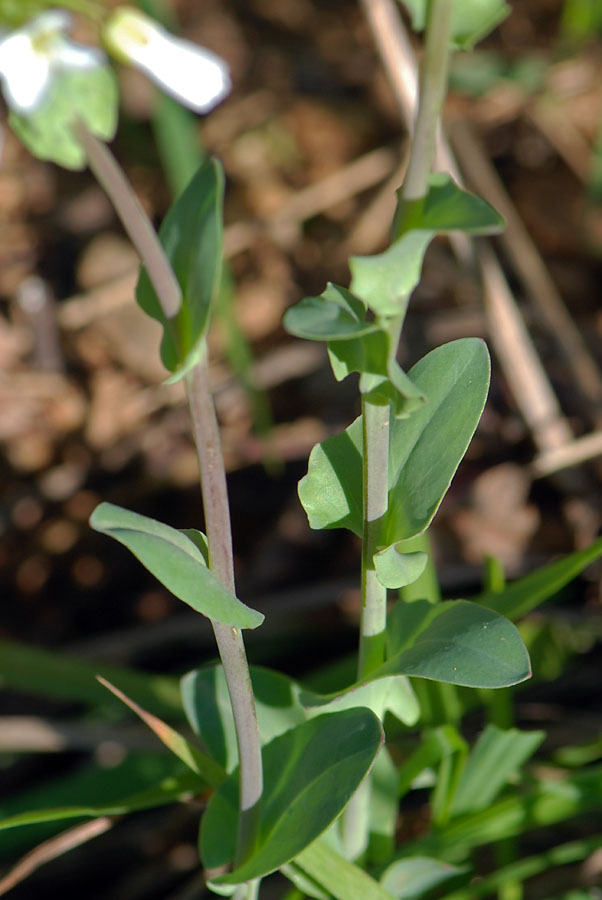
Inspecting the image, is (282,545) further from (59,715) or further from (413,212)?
(413,212)

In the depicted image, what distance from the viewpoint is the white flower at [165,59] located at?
644mm

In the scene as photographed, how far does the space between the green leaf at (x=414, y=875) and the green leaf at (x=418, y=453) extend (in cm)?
35

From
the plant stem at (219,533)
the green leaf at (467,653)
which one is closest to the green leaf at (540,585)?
the green leaf at (467,653)

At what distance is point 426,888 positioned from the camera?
91 cm

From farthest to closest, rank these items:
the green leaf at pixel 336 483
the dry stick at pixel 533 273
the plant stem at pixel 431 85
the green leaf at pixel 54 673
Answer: the dry stick at pixel 533 273 < the green leaf at pixel 54 673 < the green leaf at pixel 336 483 < the plant stem at pixel 431 85

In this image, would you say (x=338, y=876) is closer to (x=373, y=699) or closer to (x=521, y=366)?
(x=373, y=699)

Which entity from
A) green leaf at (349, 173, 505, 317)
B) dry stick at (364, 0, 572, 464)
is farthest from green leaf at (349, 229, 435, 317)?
dry stick at (364, 0, 572, 464)

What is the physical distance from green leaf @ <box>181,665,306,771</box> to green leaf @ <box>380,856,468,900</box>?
172 mm

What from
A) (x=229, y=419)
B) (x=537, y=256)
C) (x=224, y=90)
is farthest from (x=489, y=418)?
(x=224, y=90)

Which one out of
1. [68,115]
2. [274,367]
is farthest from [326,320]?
[274,367]

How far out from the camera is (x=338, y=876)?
77cm

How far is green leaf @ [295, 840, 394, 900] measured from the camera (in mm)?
759

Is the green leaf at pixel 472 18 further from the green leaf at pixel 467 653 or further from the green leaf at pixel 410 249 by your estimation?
the green leaf at pixel 467 653

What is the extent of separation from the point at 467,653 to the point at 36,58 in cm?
51
